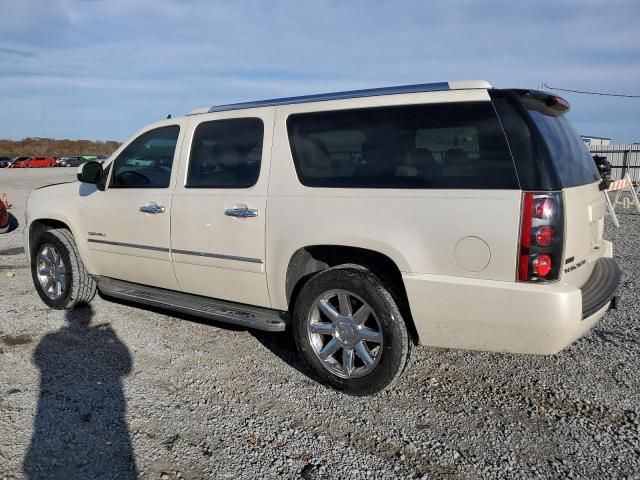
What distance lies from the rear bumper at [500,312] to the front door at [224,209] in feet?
4.13

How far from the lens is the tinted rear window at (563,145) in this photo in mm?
3215

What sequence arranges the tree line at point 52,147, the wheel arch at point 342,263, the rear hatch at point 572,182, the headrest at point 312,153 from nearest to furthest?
the rear hatch at point 572,182 < the wheel arch at point 342,263 < the headrest at point 312,153 < the tree line at point 52,147

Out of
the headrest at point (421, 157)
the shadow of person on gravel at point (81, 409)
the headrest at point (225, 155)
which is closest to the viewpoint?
the shadow of person on gravel at point (81, 409)

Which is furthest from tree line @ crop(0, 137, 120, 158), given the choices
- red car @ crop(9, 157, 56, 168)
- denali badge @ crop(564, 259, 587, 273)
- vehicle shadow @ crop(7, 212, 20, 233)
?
denali badge @ crop(564, 259, 587, 273)

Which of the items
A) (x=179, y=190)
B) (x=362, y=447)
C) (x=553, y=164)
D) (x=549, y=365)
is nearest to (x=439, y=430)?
(x=362, y=447)

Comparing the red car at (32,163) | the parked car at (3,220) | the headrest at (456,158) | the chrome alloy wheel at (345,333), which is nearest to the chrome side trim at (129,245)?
the chrome alloy wheel at (345,333)

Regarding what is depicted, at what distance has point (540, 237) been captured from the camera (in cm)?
301

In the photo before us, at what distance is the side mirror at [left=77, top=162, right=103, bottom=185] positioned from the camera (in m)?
5.00

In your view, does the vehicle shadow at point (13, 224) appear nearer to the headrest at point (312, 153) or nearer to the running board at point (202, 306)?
the running board at point (202, 306)

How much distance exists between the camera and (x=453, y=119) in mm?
3332

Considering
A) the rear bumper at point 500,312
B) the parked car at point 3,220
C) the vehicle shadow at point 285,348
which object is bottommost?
the vehicle shadow at point 285,348

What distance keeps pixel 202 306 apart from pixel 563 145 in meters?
2.81

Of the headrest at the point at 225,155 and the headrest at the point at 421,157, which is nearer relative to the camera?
the headrest at the point at 421,157

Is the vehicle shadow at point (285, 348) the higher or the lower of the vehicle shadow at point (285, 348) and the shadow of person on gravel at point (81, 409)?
the higher
